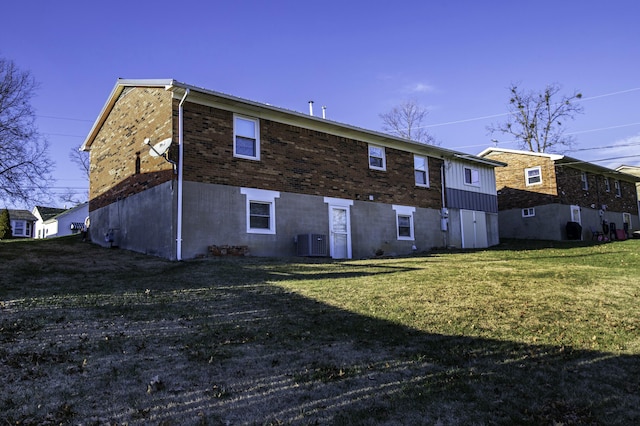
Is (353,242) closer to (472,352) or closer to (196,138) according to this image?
(196,138)

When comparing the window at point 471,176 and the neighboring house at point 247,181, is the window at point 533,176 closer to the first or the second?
the window at point 471,176

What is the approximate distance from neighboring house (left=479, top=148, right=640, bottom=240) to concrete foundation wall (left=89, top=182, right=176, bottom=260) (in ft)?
71.2

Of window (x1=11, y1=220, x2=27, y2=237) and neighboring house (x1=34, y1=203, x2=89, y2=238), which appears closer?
neighboring house (x1=34, y1=203, x2=89, y2=238)

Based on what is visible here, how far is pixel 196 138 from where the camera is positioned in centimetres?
1405

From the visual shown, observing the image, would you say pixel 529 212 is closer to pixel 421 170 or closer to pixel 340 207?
pixel 421 170

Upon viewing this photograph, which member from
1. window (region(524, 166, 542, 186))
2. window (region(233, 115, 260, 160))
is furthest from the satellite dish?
window (region(524, 166, 542, 186))

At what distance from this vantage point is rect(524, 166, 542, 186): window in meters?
28.2

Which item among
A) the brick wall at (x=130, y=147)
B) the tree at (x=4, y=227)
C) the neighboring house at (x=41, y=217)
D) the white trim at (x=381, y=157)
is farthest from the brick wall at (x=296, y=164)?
the neighboring house at (x=41, y=217)

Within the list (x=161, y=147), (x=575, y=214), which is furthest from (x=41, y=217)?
(x=575, y=214)

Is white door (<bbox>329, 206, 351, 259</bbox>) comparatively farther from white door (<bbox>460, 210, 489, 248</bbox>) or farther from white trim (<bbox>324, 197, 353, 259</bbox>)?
white door (<bbox>460, 210, 489, 248</bbox>)

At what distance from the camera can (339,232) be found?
56.7ft

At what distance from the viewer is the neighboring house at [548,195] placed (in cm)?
2755

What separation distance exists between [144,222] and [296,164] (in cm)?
516

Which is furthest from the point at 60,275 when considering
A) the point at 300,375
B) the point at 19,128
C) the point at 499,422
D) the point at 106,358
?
the point at 19,128
